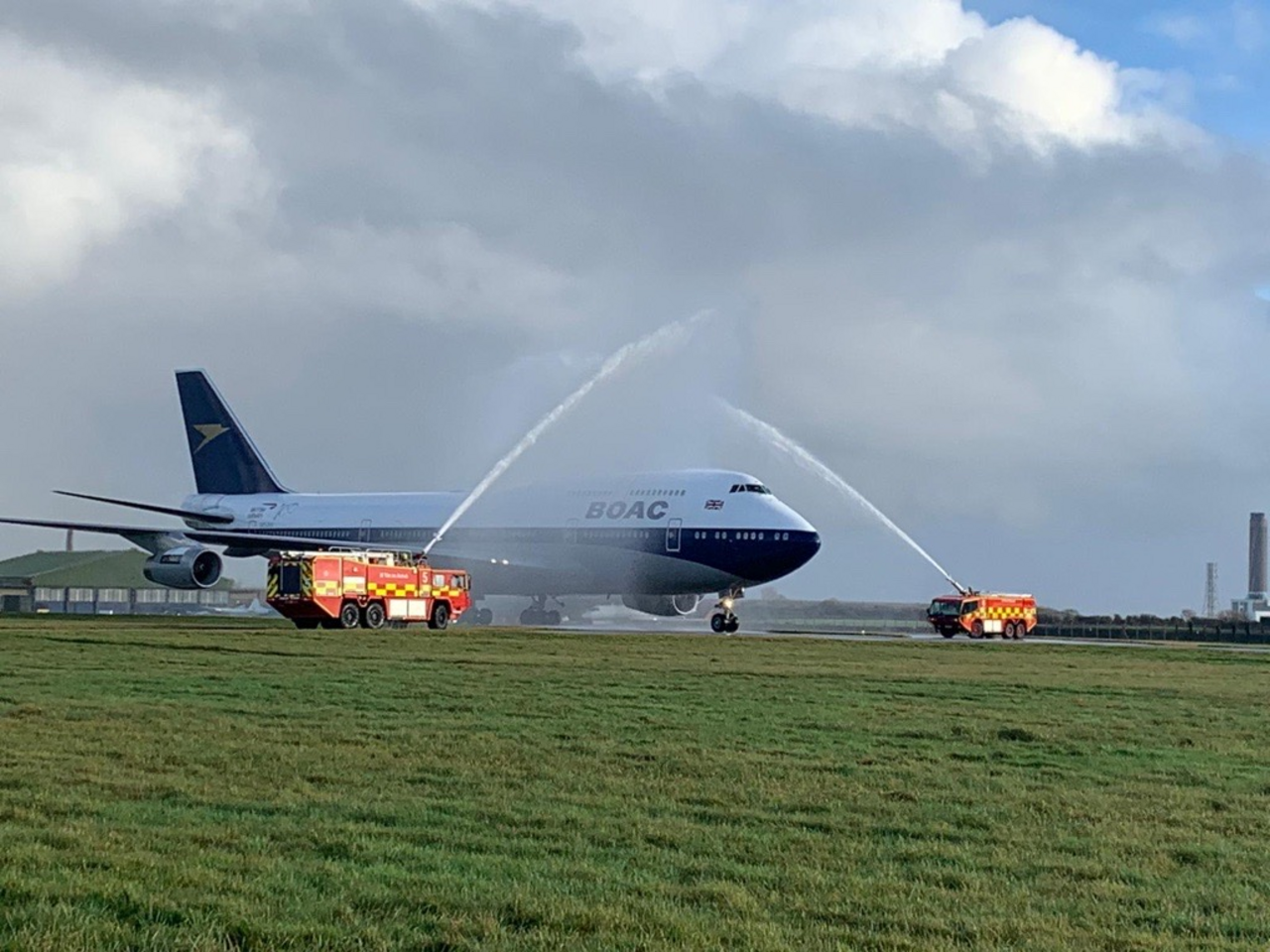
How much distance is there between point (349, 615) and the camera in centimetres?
4519

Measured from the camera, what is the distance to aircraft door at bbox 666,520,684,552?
173 ft

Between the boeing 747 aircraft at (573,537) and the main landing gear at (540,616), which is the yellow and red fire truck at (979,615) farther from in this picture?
the main landing gear at (540,616)

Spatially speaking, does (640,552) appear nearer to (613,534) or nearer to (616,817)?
(613,534)

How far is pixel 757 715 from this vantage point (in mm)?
19453

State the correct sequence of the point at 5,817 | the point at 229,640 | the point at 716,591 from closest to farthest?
1. the point at 5,817
2. the point at 229,640
3. the point at 716,591

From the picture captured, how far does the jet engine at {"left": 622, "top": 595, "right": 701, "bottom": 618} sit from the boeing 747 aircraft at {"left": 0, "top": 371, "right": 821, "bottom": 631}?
5cm

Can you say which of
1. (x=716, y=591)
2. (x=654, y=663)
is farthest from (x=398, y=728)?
(x=716, y=591)

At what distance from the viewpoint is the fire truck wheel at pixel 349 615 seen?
4494 centimetres

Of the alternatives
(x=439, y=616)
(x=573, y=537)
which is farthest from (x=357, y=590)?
(x=573, y=537)

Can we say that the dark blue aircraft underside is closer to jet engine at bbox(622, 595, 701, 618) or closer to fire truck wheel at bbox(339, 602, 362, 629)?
jet engine at bbox(622, 595, 701, 618)

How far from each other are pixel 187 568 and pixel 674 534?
60.1 feet

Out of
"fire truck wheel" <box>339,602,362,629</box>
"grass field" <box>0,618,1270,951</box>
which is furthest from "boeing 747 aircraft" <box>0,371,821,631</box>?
"grass field" <box>0,618,1270,951</box>

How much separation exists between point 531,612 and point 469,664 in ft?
103

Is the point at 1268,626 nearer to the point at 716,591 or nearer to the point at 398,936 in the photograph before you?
the point at 716,591
